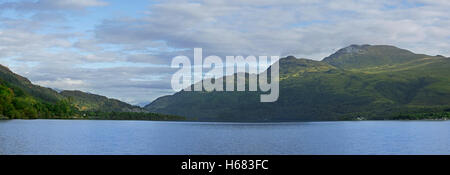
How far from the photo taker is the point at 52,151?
277ft
